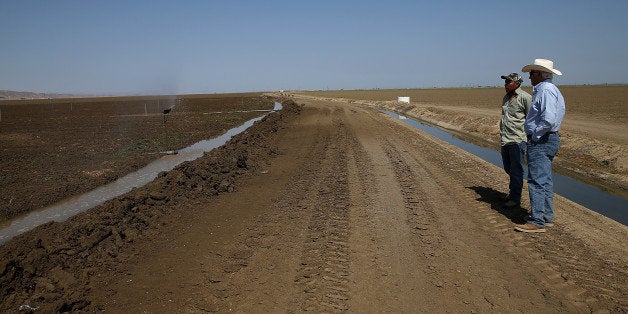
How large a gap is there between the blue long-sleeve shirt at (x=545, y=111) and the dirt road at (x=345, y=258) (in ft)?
4.40

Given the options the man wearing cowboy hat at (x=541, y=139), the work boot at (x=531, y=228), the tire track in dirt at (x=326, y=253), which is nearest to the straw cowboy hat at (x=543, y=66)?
the man wearing cowboy hat at (x=541, y=139)

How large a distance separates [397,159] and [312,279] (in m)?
7.26

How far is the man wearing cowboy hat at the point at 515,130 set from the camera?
6016mm

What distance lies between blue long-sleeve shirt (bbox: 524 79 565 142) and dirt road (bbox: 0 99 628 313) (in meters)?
1.34

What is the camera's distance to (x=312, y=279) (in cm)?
406

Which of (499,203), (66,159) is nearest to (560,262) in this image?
(499,203)

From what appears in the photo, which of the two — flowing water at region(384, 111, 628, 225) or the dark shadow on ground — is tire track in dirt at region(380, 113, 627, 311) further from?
flowing water at region(384, 111, 628, 225)

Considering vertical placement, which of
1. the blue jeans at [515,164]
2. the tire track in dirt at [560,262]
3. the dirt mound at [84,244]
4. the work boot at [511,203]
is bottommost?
the dirt mound at [84,244]

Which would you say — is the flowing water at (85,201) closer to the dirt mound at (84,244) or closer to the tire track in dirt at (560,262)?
the dirt mound at (84,244)

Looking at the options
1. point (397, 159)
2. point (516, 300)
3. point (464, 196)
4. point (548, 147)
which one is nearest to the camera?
point (516, 300)

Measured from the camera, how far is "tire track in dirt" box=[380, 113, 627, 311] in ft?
12.1

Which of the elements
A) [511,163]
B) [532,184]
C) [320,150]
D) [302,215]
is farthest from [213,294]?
[320,150]

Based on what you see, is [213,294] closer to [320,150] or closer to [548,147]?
[548,147]

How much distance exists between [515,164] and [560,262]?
6.70 ft
